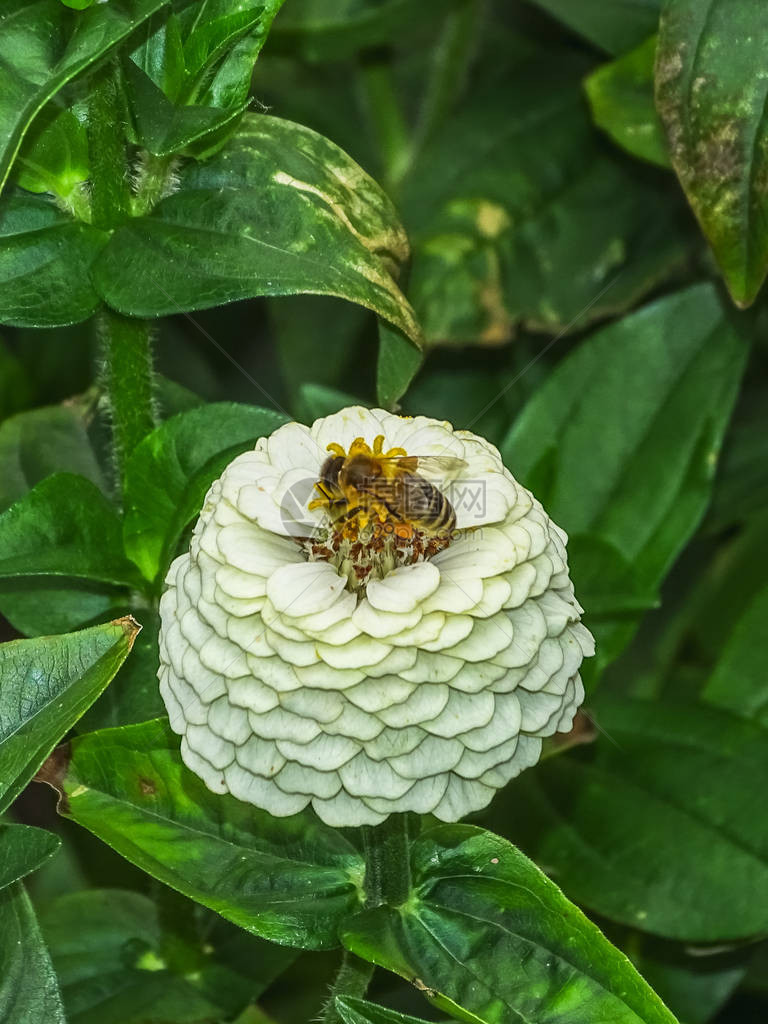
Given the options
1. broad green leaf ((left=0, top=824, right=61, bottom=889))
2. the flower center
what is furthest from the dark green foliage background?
the flower center

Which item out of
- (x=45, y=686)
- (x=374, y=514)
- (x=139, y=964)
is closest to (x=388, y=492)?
(x=374, y=514)

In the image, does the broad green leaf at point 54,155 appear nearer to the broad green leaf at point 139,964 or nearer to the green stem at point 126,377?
the green stem at point 126,377

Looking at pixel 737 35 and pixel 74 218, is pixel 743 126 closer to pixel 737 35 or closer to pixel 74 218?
pixel 737 35

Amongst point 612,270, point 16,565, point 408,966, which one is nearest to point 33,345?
point 612,270

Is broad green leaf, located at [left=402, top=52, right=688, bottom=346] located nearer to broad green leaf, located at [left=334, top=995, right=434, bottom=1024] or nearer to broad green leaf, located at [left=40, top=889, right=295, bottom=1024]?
broad green leaf, located at [left=40, top=889, right=295, bottom=1024]

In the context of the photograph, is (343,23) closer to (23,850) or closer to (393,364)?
(393,364)

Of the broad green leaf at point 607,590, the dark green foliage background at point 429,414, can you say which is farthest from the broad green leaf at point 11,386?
the broad green leaf at point 607,590
